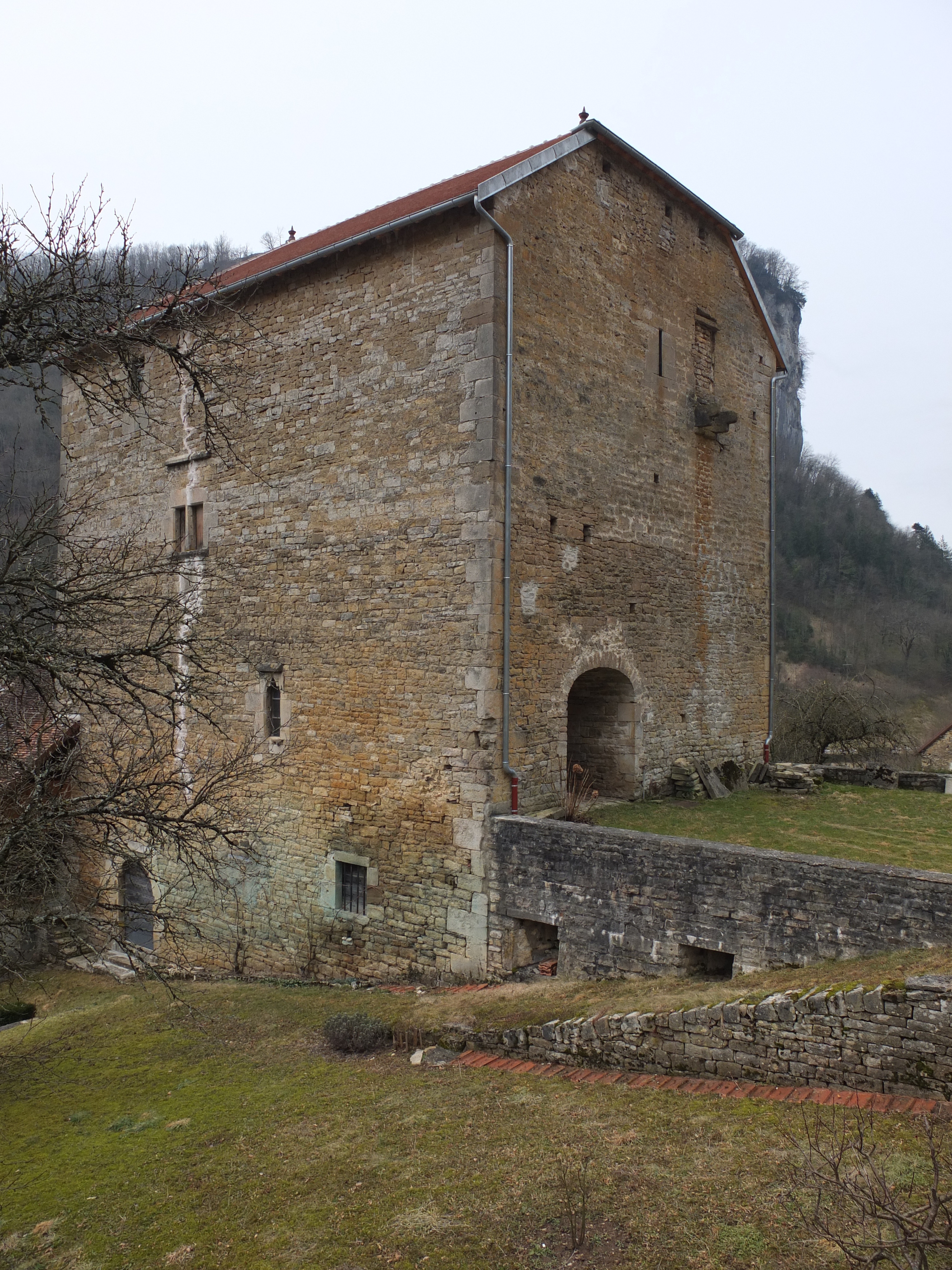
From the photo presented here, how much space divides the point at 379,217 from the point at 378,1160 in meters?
10.7

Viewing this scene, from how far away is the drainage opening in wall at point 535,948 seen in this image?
343 inches

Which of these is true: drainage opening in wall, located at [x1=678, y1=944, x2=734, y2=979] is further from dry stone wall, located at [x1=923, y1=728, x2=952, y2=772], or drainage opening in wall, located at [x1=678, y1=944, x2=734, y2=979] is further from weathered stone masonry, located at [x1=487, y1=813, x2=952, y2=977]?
dry stone wall, located at [x1=923, y1=728, x2=952, y2=772]

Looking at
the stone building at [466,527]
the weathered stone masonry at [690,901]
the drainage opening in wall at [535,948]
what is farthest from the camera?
the stone building at [466,527]

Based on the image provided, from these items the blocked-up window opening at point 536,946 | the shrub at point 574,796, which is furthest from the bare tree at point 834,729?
the blocked-up window opening at point 536,946

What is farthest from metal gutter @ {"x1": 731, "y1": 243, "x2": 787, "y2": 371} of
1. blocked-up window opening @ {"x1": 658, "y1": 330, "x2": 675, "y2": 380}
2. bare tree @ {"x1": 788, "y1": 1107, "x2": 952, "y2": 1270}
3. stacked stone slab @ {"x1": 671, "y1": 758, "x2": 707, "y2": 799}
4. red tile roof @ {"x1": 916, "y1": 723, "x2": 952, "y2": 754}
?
red tile roof @ {"x1": 916, "y1": 723, "x2": 952, "y2": 754}

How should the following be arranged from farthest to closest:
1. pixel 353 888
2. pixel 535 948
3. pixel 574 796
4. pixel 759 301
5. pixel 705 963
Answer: pixel 759 301
pixel 353 888
pixel 574 796
pixel 535 948
pixel 705 963

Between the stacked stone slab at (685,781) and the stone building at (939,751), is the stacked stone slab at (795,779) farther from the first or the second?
the stone building at (939,751)

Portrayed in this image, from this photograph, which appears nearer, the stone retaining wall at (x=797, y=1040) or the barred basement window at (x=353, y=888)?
the stone retaining wall at (x=797, y=1040)

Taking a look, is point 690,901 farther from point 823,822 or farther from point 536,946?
point 823,822

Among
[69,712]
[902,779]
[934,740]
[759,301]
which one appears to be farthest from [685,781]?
[934,740]

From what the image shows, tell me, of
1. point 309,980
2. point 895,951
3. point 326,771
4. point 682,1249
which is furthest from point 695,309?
point 682,1249

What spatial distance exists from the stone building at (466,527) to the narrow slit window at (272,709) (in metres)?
0.04

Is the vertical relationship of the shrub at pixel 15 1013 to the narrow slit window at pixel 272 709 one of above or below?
below

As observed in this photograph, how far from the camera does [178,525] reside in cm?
1316
